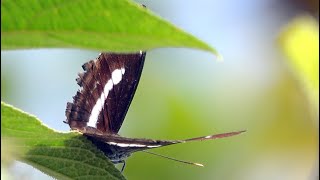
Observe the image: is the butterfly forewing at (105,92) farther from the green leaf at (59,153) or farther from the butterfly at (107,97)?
the green leaf at (59,153)

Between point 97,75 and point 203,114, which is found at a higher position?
point 203,114

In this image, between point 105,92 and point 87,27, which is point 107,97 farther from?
point 87,27

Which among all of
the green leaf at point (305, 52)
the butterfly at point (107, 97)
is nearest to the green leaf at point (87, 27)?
the butterfly at point (107, 97)

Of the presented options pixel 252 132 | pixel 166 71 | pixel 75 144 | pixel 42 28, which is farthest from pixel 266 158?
pixel 42 28

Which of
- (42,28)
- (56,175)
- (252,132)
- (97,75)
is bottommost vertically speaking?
(56,175)

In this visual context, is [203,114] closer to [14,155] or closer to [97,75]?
[97,75]

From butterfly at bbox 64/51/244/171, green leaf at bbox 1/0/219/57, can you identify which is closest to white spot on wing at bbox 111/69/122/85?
butterfly at bbox 64/51/244/171

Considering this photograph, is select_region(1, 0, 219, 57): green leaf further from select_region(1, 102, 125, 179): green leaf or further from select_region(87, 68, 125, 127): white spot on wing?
select_region(87, 68, 125, 127): white spot on wing

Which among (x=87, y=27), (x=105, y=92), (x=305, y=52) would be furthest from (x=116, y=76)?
(x=87, y=27)
